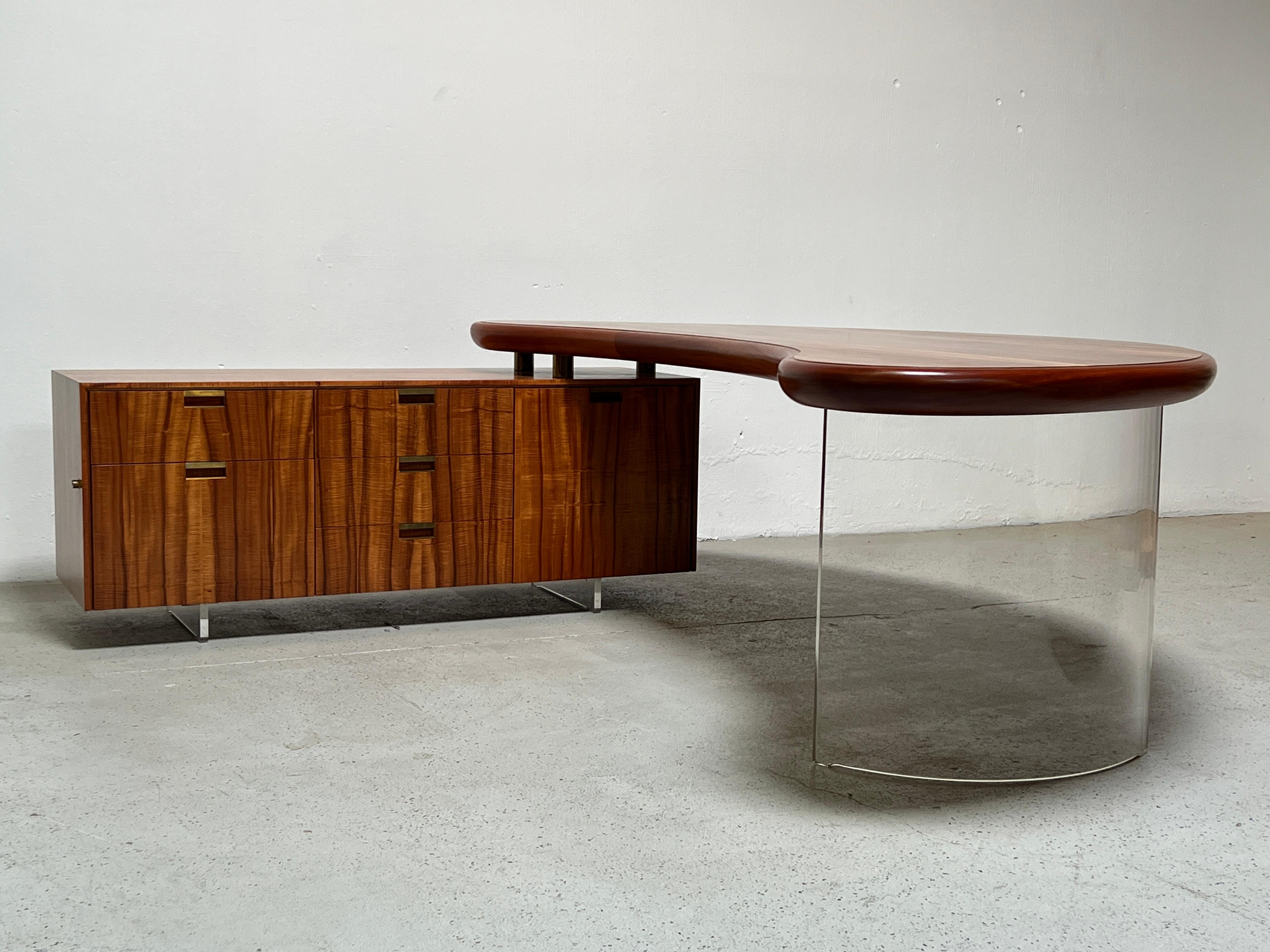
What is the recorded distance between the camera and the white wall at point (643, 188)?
3943 mm

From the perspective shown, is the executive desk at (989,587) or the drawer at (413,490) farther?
the drawer at (413,490)

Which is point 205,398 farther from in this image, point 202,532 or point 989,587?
point 989,587

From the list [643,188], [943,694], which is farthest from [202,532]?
[643,188]

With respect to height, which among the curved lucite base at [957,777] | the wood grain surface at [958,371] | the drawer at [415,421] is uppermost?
the wood grain surface at [958,371]

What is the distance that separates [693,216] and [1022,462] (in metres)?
2.71

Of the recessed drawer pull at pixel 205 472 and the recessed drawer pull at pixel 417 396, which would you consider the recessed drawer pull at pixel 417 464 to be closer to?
the recessed drawer pull at pixel 417 396

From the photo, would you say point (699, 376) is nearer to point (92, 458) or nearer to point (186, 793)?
point (92, 458)

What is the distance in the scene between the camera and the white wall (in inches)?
155

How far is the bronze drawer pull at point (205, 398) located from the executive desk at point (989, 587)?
137cm

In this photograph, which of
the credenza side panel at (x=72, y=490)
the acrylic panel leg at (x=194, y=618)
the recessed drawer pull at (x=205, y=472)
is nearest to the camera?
the credenza side panel at (x=72, y=490)

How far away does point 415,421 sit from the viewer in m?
3.36

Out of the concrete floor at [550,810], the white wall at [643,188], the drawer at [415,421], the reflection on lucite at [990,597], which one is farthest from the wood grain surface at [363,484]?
the reflection on lucite at [990,597]

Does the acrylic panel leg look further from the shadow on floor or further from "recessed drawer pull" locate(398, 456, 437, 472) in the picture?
the shadow on floor

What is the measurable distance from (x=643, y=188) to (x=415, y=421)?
176 centimetres
